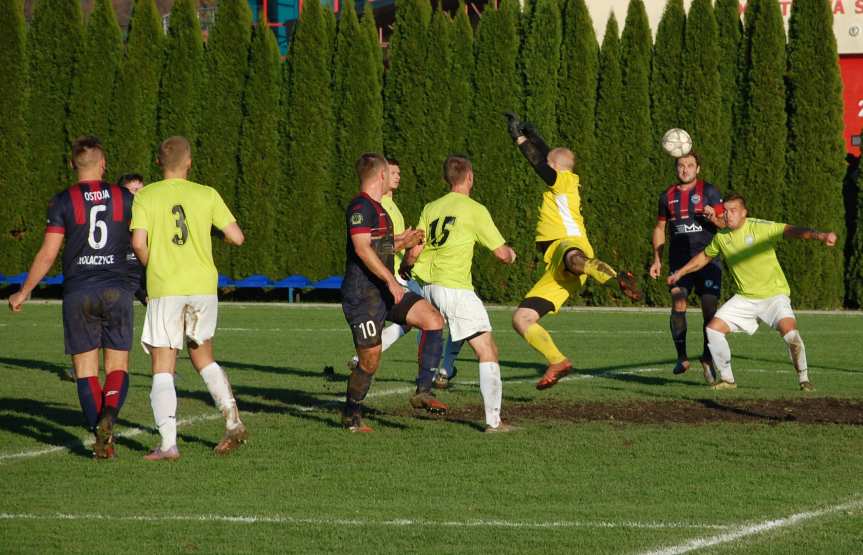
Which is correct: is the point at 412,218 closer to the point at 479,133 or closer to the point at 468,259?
the point at 479,133

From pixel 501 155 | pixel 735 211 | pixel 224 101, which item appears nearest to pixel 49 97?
pixel 224 101

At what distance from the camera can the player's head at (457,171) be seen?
34.3 ft

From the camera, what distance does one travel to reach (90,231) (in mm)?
9109

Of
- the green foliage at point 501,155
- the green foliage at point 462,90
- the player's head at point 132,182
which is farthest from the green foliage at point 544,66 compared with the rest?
the player's head at point 132,182

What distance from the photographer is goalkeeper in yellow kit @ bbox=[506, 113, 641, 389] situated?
11.5 meters

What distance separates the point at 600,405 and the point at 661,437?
179 centimetres

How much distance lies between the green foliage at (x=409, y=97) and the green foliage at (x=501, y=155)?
103 cm

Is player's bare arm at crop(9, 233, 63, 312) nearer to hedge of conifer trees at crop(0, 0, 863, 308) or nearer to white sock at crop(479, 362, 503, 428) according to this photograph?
white sock at crop(479, 362, 503, 428)

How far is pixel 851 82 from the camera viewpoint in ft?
102

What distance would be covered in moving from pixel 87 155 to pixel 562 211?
4633 mm

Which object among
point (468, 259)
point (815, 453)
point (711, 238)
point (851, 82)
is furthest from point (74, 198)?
point (851, 82)

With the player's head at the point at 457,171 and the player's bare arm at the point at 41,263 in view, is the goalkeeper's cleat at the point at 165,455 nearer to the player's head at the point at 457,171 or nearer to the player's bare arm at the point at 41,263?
the player's bare arm at the point at 41,263

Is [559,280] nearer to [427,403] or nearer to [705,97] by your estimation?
[427,403]

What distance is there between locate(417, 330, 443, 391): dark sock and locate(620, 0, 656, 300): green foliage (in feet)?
47.9
